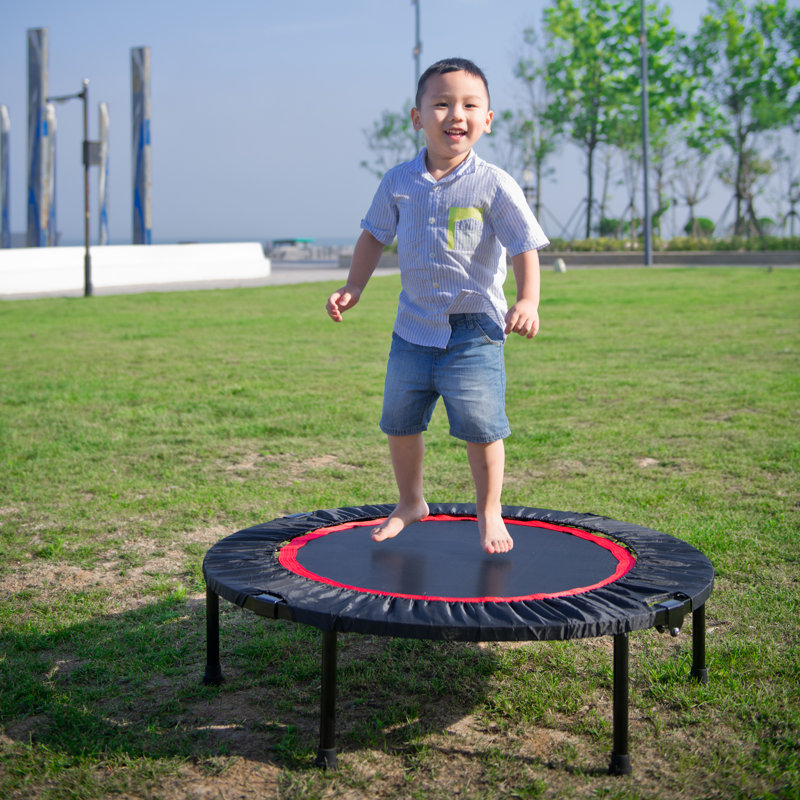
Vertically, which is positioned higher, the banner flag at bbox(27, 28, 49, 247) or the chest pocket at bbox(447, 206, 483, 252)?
the banner flag at bbox(27, 28, 49, 247)

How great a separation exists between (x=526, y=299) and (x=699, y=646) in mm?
1070

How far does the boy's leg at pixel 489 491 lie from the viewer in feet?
8.93

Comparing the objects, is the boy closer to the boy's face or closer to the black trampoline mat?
the boy's face

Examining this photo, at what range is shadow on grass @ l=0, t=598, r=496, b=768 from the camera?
230cm

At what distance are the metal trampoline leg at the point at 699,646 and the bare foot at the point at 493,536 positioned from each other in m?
0.56

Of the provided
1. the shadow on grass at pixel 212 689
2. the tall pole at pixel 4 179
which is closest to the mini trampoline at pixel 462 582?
the shadow on grass at pixel 212 689

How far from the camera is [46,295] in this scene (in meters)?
19.0

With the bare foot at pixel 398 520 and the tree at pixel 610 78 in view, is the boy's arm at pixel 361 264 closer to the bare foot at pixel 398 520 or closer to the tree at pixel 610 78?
the bare foot at pixel 398 520

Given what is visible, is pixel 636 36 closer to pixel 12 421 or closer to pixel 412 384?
pixel 12 421

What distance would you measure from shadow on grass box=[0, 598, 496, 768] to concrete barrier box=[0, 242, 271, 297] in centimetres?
1772

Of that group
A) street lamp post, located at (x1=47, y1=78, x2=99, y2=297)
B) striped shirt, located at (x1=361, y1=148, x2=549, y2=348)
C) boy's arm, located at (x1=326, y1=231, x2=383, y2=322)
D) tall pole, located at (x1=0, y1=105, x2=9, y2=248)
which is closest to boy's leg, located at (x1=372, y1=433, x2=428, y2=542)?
striped shirt, located at (x1=361, y1=148, x2=549, y2=348)

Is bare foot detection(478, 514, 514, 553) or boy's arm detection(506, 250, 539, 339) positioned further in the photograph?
bare foot detection(478, 514, 514, 553)

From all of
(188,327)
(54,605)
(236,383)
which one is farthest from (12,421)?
(188,327)

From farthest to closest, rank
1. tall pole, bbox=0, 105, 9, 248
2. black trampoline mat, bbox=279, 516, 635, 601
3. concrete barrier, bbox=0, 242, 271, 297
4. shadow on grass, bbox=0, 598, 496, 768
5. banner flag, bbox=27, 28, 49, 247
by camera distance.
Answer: tall pole, bbox=0, 105, 9, 248
banner flag, bbox=27, 28, 49, 247
concrete barrier, bbox=0, 242, 271, 297
black trampoline mat, bbox=279, 516, 635, 601
shadow on grass, bbox=0, 598, 496, 768
